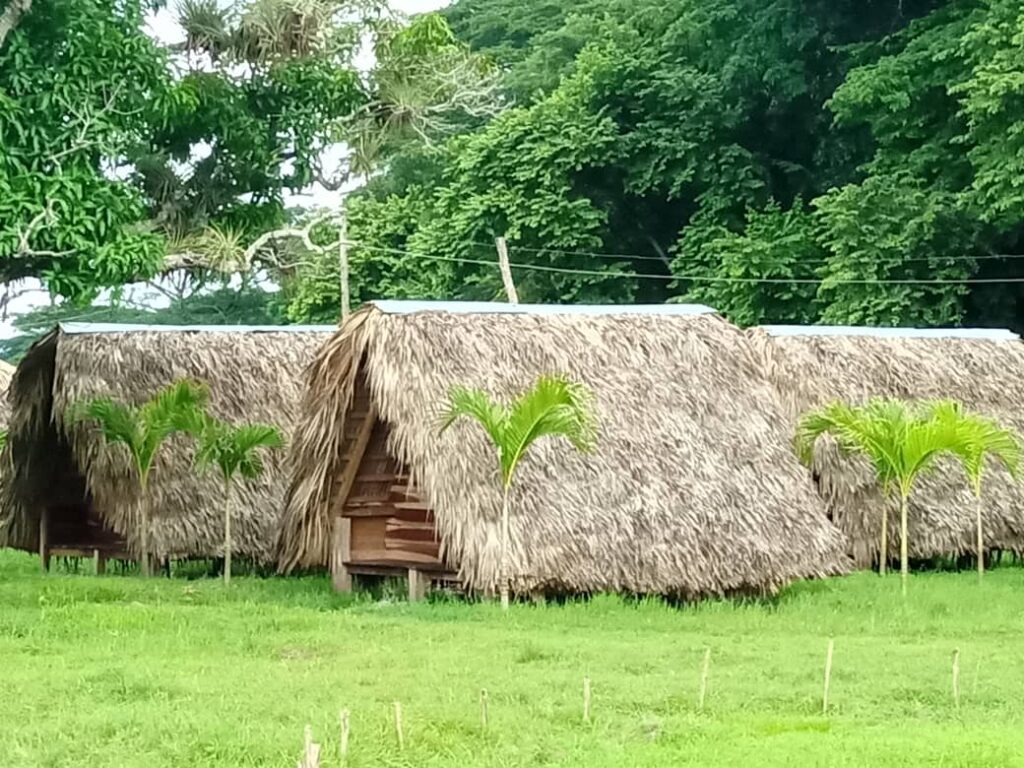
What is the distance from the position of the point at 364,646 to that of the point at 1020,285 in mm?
15983

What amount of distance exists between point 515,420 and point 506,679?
384 centimetres

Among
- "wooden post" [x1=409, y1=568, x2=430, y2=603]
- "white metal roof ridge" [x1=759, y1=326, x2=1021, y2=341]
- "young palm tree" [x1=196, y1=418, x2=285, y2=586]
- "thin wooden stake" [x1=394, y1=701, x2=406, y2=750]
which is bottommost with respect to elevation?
"thin wooden stake" [x1=394, y1=701, x2=406, y2=750]

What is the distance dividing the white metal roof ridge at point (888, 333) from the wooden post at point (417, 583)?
526cm

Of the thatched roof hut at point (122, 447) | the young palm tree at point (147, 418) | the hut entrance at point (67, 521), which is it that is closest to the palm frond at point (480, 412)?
the young palm tree at point (147, 418)

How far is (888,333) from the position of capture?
18.6 metres

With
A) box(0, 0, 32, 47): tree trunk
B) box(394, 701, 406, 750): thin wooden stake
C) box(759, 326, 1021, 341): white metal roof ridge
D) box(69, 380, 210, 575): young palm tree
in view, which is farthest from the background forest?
box(394, 701, 406, 750): thin wooden stake

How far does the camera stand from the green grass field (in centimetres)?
759

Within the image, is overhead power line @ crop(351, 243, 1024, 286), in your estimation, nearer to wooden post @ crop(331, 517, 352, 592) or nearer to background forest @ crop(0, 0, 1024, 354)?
background forest @ crop(0, 0, 1024, 354)

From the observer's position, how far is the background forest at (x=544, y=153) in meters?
12.2

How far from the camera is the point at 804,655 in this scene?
34.9ft

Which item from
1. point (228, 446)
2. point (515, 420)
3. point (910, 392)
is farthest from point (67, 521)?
point (910, 392)

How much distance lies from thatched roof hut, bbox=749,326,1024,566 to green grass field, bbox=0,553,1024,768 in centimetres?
207

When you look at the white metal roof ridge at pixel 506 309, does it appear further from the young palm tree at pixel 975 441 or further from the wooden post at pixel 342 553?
the young palm tree at pixel 975 441

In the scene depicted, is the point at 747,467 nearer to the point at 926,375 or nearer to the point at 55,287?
the point at 926,375
